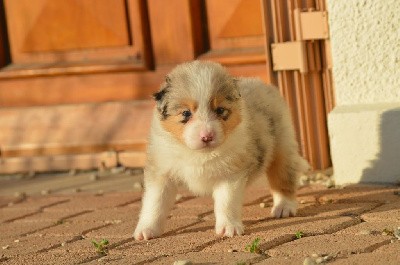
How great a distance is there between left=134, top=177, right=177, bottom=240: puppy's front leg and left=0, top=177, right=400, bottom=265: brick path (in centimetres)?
7

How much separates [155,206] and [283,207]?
0.66 meters

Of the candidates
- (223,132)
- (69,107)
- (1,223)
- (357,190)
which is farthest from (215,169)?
(69,107)

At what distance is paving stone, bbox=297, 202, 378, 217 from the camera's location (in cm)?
486

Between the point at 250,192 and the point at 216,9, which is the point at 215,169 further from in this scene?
the point at 216,9

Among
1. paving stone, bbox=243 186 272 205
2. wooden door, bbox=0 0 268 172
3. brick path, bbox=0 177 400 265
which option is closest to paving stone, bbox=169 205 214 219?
brick path, bbox=0 177 400 265

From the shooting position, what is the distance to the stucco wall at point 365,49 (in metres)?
5.64

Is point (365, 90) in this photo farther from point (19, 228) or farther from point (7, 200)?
point (7, 200)

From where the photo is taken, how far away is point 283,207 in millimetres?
5004

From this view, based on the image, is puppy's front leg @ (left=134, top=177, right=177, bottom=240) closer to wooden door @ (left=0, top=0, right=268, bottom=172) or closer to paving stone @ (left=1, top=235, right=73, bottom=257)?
paving stone @ (left=1, top=235, right=73, bottom=257)

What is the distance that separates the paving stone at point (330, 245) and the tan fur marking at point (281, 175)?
32.7 inches

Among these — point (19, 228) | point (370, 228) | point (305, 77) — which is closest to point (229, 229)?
point (370, 228)

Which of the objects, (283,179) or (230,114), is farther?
(283,179)

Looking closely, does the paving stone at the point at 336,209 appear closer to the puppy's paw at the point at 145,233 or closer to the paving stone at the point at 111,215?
the puppy's paw at the point at 145,233

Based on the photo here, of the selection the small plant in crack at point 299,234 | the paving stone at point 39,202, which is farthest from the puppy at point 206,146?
the paving stone at point 39,202
